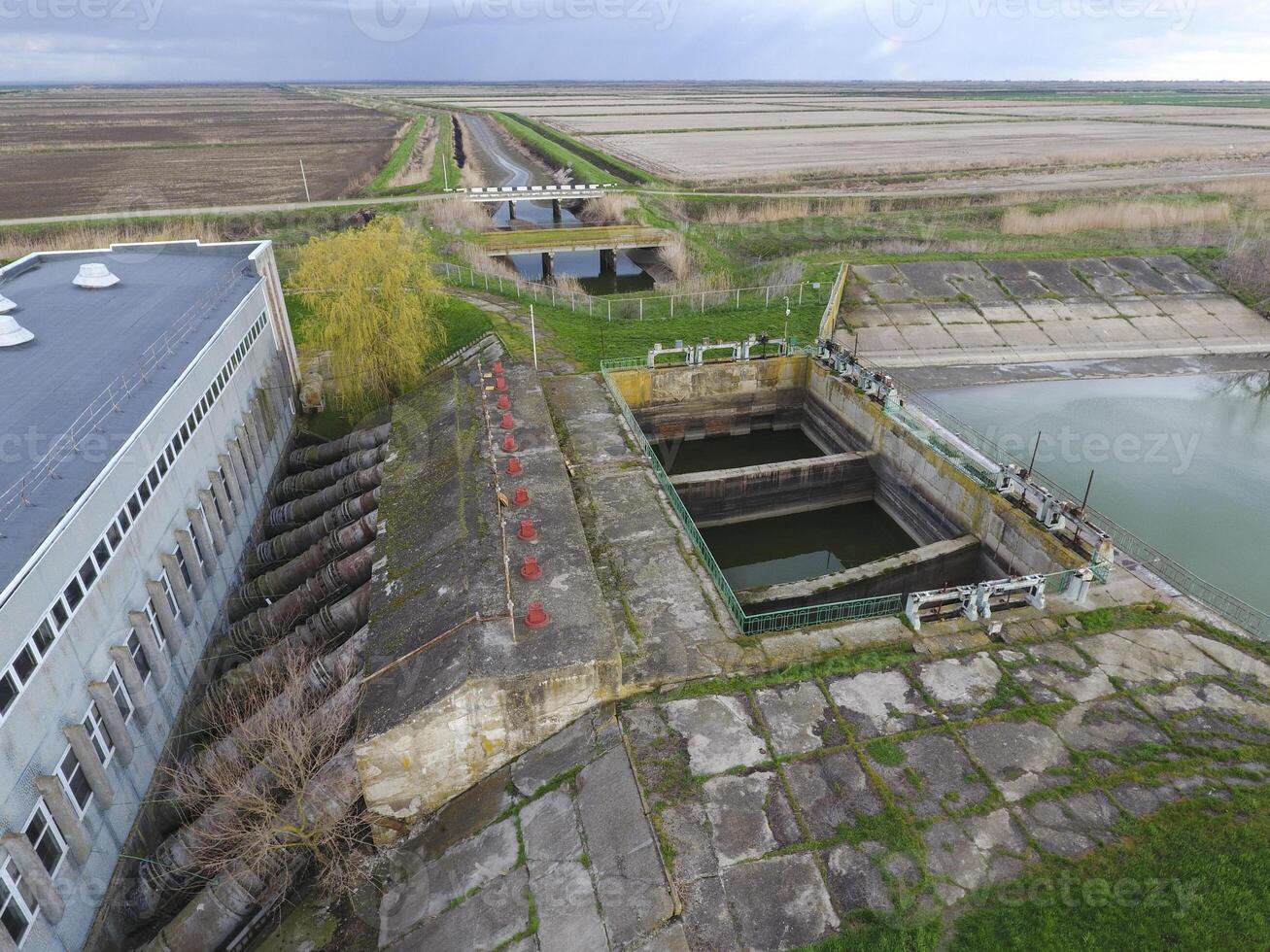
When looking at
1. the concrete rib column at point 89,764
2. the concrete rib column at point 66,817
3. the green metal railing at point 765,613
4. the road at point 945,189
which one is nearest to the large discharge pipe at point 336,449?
the green metal railing at point 765,613

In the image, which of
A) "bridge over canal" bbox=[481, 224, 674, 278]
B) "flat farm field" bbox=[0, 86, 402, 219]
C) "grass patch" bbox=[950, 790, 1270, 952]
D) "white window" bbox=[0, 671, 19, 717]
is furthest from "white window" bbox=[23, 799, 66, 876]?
"flat farm field" bbox=[0, 86, 402, 219]

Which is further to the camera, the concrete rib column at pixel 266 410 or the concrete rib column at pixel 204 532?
the concrete rib column at pixel 266 410

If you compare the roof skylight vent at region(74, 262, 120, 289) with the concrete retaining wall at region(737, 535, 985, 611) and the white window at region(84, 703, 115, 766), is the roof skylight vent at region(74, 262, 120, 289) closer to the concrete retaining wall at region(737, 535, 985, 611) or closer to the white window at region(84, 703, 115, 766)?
the white window at region(84, 703, 115, 766)

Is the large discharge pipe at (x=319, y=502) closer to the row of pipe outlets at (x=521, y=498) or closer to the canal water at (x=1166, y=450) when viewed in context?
the row of pipe outlets at (x=521, y=498)

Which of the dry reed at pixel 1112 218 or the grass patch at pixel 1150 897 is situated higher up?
the dry reed at pixel 1112 218

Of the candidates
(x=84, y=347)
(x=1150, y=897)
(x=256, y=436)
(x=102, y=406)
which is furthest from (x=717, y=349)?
(x=1150, y=897)

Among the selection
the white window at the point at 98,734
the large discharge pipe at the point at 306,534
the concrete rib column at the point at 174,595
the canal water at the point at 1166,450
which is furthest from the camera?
the canal water at the point at 1166,450
